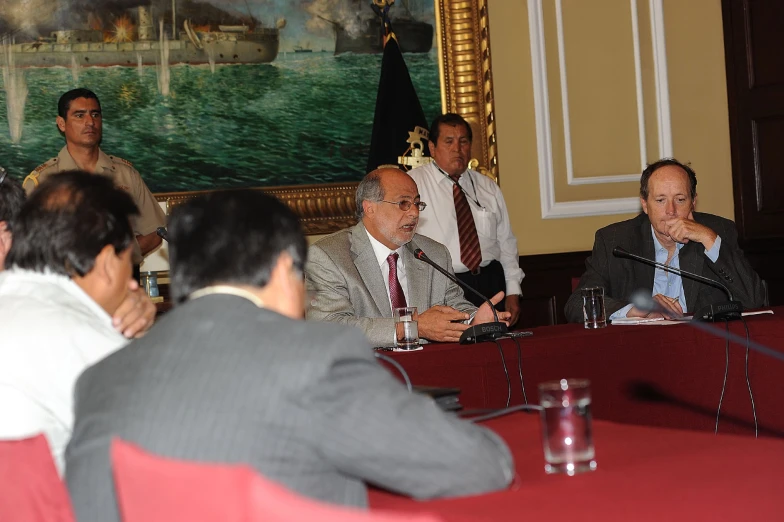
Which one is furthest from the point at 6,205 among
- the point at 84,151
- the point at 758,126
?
the point at 758,126

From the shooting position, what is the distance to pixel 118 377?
4.65 ft

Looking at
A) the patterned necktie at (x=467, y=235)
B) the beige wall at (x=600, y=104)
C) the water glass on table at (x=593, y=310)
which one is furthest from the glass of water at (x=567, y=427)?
the beige wall at (x=600, y=104)

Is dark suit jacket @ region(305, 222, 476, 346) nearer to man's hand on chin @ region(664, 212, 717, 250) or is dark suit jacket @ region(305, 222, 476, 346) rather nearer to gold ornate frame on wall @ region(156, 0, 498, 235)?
man's hand on chin @ region(664, 212, 717, 250)

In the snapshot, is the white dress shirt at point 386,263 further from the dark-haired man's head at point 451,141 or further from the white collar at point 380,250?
the dark-haired man's head at point 451,141

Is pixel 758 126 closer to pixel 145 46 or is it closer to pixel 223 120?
pixel 223 120

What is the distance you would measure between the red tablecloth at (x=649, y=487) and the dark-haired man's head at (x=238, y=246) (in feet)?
1.23

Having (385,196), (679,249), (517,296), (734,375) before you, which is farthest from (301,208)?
(734,375)

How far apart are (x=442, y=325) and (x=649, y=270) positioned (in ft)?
3.58

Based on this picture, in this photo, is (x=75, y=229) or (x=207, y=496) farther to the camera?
(x=75, y=229)

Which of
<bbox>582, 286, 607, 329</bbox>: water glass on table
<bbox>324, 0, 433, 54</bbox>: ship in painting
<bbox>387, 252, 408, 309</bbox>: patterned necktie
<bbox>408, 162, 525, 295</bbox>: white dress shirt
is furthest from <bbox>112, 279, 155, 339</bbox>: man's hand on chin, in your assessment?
<bbox>324, 0, 433, 54</bbox>: ship in painting

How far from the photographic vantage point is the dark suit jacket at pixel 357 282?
3754 millimetres

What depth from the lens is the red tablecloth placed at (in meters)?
1.36

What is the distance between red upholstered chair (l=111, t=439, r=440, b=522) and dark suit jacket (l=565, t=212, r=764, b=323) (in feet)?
9.92

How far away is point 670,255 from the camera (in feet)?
13.7
